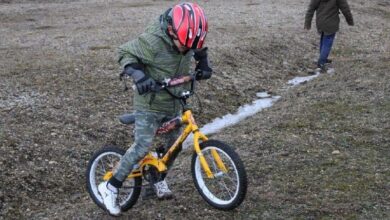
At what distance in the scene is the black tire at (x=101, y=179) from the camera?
21.1 feet

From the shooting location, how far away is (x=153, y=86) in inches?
213

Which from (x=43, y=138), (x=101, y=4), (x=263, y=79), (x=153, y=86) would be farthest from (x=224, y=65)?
(x=101, y=4)

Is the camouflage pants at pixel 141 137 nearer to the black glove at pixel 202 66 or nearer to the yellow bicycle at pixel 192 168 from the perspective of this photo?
the yellow bicycle at pixel 192 168

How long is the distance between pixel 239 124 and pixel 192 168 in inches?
184

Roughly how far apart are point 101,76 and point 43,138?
12.5 feet

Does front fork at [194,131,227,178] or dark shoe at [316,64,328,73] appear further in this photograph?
dark shoe at [316,64,328,73]

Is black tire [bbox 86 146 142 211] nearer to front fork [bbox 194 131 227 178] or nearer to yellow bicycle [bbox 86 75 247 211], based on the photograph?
yellow bicycle [bbox 86 75 247 211]

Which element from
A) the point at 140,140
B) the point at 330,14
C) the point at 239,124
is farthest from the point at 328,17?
the point at 140,140

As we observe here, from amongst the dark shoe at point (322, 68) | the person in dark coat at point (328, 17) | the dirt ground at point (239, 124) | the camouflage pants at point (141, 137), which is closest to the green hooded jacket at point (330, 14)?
the person in dark coat at point (328, 17)

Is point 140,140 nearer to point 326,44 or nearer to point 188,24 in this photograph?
point 188,24

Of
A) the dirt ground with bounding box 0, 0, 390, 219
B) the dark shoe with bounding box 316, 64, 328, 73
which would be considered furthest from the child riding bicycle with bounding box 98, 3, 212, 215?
the dark shoe with bounding box 316, 64, 328, 73

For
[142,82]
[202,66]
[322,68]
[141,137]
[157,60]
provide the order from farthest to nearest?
[322,68]
[202,66]
[141,137]
[157,60]
[142,82]

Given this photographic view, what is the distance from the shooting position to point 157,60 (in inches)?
229

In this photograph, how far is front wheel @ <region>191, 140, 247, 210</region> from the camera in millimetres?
5613
